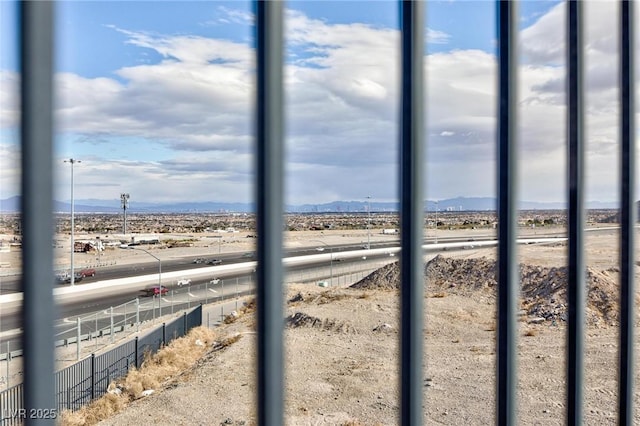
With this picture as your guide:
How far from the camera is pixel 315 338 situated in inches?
536

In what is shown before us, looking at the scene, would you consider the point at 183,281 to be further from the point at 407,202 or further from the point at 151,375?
the point at 407,202

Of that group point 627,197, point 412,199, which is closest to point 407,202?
point 412,199

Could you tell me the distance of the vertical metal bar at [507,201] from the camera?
91cm

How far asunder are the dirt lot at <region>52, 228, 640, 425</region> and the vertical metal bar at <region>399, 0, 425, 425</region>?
2.27m

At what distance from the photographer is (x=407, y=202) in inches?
30.6

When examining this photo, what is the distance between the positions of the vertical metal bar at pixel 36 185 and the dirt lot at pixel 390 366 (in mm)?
2496

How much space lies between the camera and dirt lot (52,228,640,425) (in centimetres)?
768

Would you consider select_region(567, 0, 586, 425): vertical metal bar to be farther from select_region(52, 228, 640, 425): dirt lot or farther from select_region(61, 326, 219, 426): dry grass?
select_region(61, 326, 219, 426): dry grass

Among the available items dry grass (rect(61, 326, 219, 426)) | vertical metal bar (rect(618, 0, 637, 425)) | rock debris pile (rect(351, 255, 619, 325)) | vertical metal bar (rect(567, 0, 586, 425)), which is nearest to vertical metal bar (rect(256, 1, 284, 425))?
vertical metal bar (rect(567, 0, 586, 425))

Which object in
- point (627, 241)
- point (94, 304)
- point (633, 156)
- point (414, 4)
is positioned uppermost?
point (414, 4)

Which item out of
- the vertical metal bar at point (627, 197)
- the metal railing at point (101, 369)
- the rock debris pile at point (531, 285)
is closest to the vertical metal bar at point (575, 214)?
the vertical metal bar at point (627, 197)

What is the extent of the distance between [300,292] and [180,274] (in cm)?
1210

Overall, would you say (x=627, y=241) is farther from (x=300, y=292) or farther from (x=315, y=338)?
(x=300, y=292)

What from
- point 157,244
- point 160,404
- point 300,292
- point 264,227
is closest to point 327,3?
point 264,227
